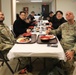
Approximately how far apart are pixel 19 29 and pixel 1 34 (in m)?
1.34

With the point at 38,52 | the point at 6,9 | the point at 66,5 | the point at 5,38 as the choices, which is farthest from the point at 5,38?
the point at 66,5

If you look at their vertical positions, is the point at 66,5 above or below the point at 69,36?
above

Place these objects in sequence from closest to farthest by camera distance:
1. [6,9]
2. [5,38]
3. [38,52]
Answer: [38,52] → [5,38] → [6,9]

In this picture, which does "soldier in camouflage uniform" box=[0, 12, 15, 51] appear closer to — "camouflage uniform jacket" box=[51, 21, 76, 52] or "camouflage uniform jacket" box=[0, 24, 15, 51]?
"camouflage uniform jacket" box=[0, 24, 15, 51]

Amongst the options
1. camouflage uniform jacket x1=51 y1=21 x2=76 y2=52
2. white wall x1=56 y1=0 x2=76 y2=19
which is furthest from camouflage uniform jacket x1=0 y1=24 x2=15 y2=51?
white wall x1=56 y1=0 x2=76 y2=19

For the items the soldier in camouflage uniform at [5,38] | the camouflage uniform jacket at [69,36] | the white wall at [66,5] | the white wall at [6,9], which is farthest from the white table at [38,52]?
the white wall at [66,5]

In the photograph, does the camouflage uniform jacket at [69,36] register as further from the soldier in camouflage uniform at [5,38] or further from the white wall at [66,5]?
the white wall at [66,5]

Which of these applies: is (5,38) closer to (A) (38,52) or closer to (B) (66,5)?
(A) (38,52)

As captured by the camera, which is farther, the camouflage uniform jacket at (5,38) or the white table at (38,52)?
the camouflage uniform jacket at (5,38)

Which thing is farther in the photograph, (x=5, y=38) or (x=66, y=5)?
(x=66, y=5)

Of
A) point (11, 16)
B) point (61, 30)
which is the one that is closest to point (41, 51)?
point (61, 30)

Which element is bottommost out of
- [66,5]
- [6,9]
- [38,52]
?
[38,52]

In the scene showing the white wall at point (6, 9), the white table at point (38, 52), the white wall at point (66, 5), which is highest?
the white wall at point (66, 5)

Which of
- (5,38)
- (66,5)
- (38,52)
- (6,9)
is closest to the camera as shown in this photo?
(38,52)
